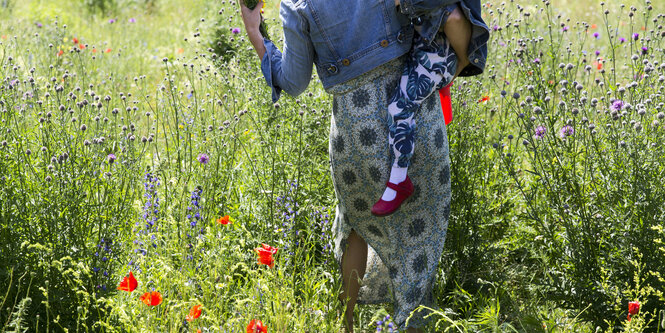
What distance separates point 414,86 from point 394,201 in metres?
0.45

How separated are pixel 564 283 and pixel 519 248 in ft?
2.36

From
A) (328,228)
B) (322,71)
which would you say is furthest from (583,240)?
(322,71)

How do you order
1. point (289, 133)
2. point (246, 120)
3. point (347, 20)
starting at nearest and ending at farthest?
point (347, 20), point (289, 133), point (246, 120)

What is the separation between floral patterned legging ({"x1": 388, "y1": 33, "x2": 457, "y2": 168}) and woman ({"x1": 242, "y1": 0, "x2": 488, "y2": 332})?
0.19 feet

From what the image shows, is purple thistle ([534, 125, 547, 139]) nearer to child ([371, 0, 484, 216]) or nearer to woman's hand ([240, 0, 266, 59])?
child ([371, 0, 484, 216])

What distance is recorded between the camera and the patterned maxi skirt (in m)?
2.67

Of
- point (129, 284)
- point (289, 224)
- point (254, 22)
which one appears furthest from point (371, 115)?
point (129, 284)

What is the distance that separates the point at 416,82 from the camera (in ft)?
8.43

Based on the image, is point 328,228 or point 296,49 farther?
point 328,228

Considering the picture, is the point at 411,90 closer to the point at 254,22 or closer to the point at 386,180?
the point at 386,180

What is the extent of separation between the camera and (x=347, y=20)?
256cm

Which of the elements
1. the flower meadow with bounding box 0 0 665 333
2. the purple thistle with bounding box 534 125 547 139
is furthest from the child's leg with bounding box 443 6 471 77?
the purple thistle with bounding box 534 125 547 139

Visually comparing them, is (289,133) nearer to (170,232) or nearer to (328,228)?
(328,228)

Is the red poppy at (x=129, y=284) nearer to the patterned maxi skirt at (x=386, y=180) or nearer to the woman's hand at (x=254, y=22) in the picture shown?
the patterned maxi skirt at (x=386, y=180)
